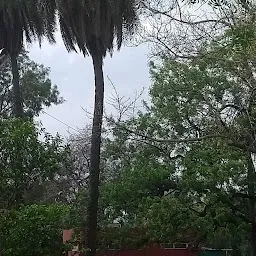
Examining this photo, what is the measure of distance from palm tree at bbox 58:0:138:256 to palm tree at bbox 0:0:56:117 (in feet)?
3.55

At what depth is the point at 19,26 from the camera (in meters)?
24.9

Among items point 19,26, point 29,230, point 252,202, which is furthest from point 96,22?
point 252,202

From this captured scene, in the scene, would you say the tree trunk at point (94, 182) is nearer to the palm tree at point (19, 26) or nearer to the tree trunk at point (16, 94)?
the palm tree at point (19, 26)

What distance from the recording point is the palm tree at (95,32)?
Answer: 21.1 meters

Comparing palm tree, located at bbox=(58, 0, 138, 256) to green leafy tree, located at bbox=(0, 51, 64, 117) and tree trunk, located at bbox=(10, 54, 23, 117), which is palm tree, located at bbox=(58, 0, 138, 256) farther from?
green leafy tree, located at bbox=(0, 51, 64, 117)

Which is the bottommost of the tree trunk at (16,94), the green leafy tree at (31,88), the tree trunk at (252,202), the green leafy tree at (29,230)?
the green leafy tree at (29,230)

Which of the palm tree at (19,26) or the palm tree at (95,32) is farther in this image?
the palm tree at (19,26)

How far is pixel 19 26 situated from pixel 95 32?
4.75 metres

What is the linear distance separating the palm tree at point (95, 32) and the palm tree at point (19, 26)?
1081mm

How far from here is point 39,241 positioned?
18891 millimetres

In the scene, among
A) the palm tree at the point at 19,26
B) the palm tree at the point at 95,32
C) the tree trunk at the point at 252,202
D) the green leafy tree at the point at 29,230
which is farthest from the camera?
the palm tree at the point at 19,26

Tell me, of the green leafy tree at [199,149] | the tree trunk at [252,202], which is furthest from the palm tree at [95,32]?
the tree trunk at [252,202]

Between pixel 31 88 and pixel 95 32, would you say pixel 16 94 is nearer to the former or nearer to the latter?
pixel 95 32

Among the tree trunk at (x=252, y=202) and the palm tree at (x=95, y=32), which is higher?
the palm tree at (x=95, y=32)
